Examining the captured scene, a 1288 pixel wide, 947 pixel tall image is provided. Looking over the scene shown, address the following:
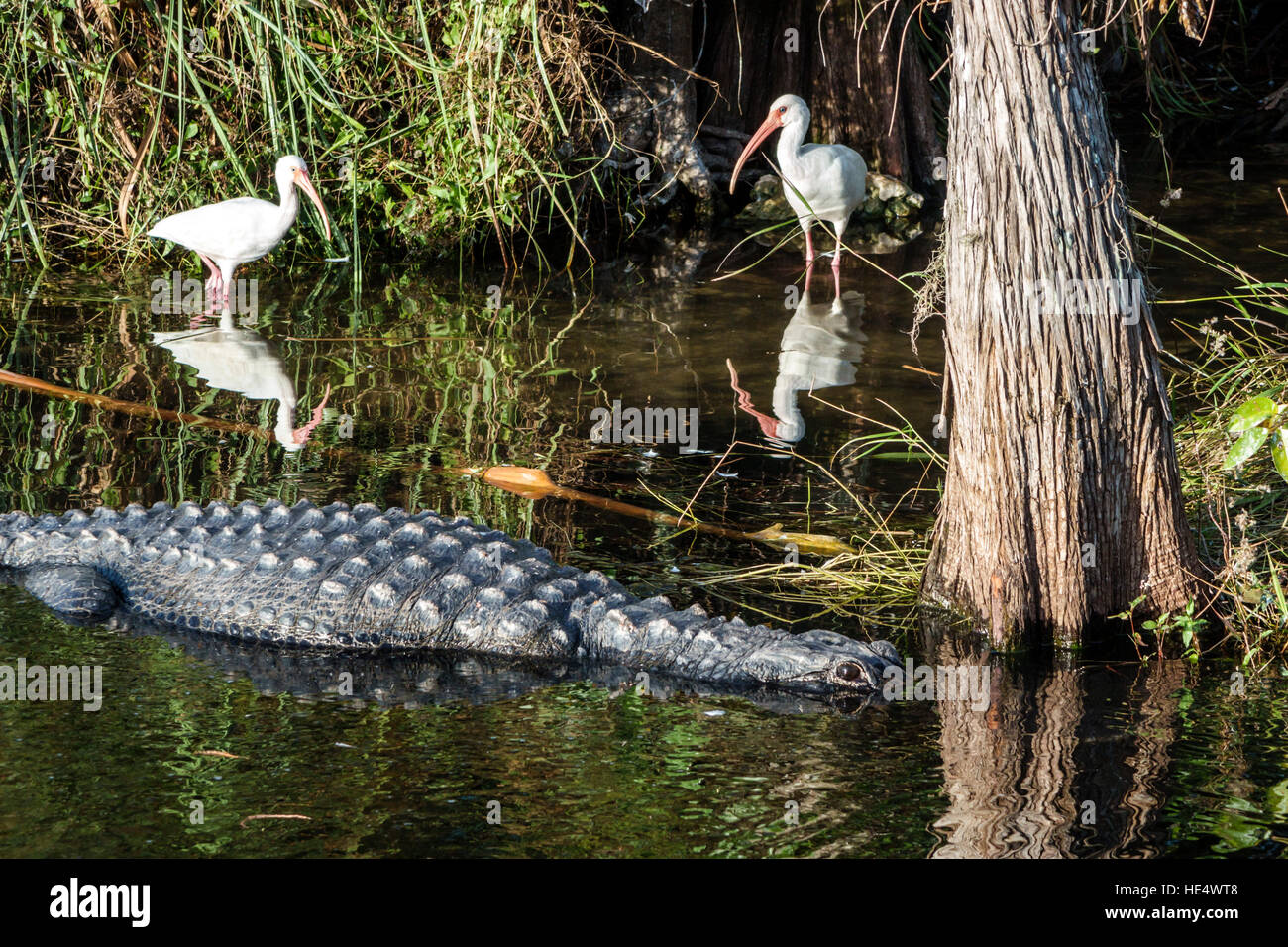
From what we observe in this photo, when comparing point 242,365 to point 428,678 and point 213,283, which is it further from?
point 428,678

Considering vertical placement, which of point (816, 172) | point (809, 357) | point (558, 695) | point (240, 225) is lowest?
point (558, 695)

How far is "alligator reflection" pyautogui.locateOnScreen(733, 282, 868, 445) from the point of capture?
5.61 m

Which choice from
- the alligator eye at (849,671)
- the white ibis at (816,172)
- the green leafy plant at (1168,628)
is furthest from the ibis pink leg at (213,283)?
the green leafy plant at (1168,628)

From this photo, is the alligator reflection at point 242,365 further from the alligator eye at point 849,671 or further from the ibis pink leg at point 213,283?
the alligator eye at point 849,671

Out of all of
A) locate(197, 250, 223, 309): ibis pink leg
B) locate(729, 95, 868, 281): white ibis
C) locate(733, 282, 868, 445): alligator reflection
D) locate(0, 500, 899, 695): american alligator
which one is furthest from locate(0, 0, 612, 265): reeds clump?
locate(0, 500, 899, 695): american alligator

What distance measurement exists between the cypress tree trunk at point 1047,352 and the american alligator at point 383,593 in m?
0.50

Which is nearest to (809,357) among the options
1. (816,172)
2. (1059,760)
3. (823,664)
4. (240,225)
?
(816,172)

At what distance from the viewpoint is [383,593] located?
12.8 ft

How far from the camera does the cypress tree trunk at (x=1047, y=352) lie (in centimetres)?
339

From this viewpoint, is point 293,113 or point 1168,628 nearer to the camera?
point 1168,628

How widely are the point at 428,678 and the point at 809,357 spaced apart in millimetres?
3181

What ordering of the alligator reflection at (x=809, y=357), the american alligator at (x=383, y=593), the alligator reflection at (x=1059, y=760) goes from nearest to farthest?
the alligator reflection at (x=1059, y=760)
the american alligator at (x=383, y=593)
the alligator reflection at (x=809, y=357)

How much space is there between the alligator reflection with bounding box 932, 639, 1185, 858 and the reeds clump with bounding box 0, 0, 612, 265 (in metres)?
4.80

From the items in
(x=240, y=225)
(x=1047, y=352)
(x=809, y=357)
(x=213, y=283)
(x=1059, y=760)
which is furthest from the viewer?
(x=213, y=283)
